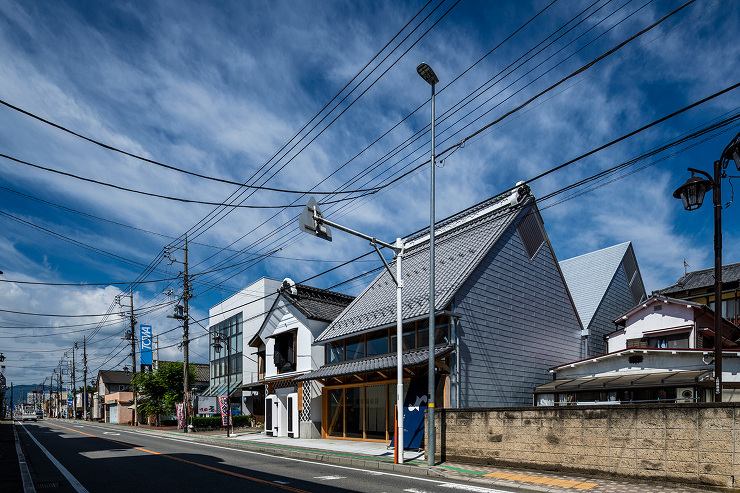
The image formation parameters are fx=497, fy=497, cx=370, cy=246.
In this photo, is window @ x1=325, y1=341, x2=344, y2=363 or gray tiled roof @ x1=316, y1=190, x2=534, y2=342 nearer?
gray tiled roof @ x1=316, y1=190, x2=534, y2=342

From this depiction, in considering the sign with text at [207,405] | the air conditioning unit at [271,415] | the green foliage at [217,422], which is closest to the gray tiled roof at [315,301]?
the air conditioning unit at [271,415]

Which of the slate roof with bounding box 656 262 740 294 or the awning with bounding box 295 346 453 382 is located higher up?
the slate roof with bounding box 656 262 740 294

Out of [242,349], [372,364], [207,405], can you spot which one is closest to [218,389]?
[242,349]

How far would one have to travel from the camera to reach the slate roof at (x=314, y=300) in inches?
1142

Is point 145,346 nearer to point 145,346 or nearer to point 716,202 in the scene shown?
point 145,346

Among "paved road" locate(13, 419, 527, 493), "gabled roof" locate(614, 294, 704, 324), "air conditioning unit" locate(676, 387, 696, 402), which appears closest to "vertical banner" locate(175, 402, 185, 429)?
"paved road" locate(13, 419, 527, 493)

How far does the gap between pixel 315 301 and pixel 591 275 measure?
1773 centimetres

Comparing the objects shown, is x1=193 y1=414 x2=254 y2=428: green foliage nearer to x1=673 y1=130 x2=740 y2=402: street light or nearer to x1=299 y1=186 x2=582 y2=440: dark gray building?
x1=299 y1=186 x2=582 y2=440: dark gray building

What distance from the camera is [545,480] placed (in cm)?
1152

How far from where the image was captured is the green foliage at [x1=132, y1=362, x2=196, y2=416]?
1785 inches

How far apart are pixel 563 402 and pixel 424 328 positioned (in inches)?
261

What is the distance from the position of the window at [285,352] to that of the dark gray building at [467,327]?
3.59m

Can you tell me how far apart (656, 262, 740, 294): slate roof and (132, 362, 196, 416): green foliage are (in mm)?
40186

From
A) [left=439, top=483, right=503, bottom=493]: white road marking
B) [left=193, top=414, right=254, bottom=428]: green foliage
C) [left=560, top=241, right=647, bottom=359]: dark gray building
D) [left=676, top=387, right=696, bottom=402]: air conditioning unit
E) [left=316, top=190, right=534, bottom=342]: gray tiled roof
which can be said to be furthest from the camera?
[left=193, top=414, right=254, bottom=428]: green foliage
